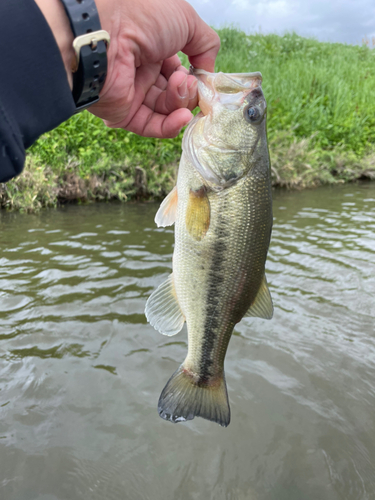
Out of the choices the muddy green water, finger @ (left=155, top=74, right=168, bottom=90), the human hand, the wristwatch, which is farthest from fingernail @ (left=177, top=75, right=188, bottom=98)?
the muddy green water

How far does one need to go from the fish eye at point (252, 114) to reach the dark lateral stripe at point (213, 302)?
19.3 inches

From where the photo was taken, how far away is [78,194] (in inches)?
361

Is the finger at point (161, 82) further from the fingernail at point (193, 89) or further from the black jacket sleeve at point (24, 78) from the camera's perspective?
the black jacket sleeve at point (24, 78)

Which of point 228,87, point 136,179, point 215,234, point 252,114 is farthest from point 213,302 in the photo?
point 136,179

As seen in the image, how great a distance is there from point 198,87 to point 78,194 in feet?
24.7

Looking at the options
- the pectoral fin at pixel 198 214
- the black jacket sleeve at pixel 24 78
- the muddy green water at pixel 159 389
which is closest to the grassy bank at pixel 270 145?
the muddy green water at pixel 159 389

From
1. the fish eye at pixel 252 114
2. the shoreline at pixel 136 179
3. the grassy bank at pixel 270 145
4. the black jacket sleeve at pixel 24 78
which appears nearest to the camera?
the black jacket sleeve at pixel 24 78

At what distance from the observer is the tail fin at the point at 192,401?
2088 millimetres

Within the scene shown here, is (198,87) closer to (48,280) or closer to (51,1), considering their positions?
(51,1)

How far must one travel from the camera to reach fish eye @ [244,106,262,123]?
200 centimetres

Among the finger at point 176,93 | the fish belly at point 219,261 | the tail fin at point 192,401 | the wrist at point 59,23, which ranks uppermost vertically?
the wrist at point 59,23

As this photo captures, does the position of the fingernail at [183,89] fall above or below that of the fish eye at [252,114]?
above

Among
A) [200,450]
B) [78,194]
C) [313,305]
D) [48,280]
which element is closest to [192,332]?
[200,450]

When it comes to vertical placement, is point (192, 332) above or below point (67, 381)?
above
